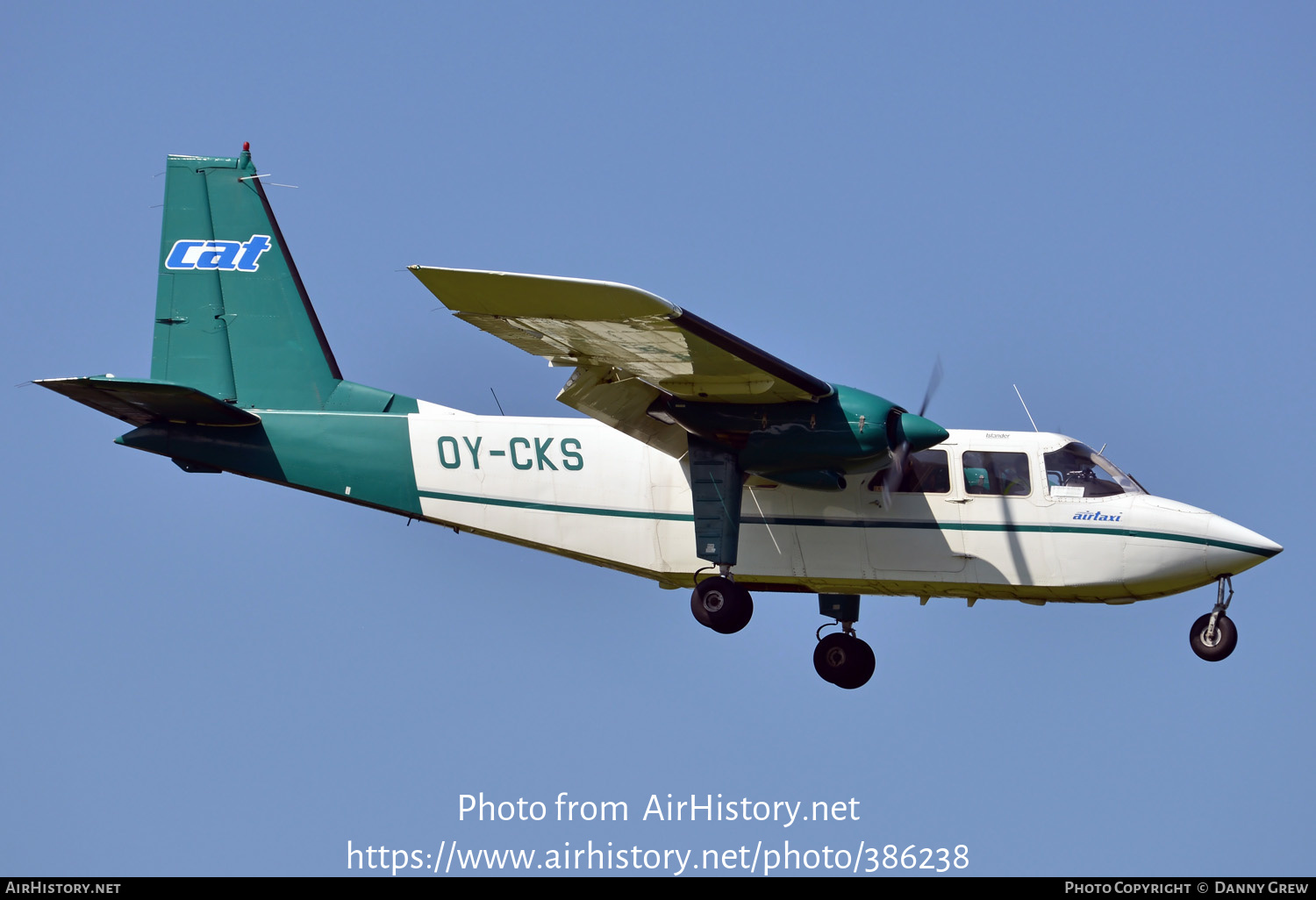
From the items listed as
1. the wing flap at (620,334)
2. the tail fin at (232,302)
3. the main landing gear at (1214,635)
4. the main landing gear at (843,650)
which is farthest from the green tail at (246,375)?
the main landing gear at (1214,635)

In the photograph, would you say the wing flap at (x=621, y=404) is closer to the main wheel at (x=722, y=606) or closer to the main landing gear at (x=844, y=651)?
the main wheel at (x=722, y=606)

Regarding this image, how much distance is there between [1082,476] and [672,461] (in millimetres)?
4485

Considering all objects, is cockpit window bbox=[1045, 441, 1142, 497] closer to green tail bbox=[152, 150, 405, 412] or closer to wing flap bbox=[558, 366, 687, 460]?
wing flap bbox=[558, 366, 687, 460]

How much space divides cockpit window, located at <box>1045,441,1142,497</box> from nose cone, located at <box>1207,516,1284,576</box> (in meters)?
0.97

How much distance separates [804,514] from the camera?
53.3 ft

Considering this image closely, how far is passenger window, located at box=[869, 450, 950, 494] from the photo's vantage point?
52.6 ft

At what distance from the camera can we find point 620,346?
14.2 meters

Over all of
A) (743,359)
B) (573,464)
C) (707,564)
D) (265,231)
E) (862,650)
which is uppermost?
(265,231)

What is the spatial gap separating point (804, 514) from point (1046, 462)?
2691 millimetres

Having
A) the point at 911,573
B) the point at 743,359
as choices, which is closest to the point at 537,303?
the point at 743,359

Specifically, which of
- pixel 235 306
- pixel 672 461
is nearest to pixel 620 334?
pixel 672 461

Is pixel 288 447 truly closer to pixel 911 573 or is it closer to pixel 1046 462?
pixel 911 573

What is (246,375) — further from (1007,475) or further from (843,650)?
(1007,475)

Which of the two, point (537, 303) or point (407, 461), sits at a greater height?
point (537, 303)
